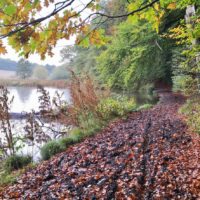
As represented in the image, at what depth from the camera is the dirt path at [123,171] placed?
3.14 m

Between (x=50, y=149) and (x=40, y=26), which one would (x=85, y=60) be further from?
(x=40, y=26)

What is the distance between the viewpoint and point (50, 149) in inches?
220

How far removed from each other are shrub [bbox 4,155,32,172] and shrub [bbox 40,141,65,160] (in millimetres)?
342

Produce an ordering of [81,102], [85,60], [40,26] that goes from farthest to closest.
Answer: [85,60], [81,102], [40,26]

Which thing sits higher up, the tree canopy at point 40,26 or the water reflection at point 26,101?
the tree canopy at point 40,26

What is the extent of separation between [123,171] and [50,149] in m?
2.26

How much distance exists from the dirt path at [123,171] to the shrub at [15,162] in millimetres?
600

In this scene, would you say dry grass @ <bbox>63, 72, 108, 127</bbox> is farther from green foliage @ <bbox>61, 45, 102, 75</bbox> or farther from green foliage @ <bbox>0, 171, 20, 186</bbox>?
green foliage @ <bbox>61, 45, 102, 75</bbox>

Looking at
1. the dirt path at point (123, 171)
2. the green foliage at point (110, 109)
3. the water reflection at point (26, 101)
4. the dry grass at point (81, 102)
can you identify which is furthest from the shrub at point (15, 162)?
the water reflection at point (26, 101)

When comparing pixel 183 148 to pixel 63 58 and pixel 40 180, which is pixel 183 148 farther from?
pixel 63 58

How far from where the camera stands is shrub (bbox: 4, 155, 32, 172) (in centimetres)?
505

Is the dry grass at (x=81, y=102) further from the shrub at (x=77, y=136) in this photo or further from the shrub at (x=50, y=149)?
the shrub at (x=50, y=149)

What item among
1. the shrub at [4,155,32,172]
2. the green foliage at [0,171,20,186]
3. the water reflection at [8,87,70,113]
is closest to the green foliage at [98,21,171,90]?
the water reflection at [8,87,70,113]

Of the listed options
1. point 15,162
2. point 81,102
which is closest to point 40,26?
point 15,162
